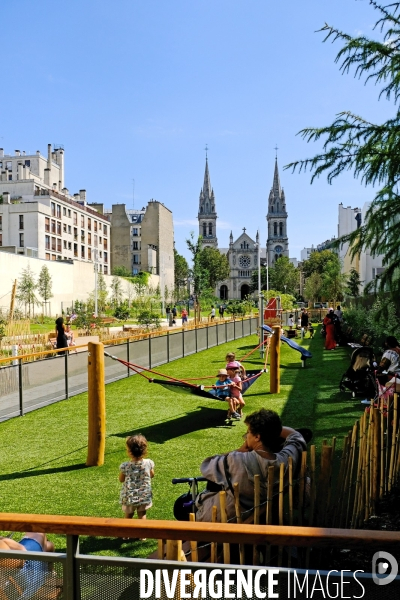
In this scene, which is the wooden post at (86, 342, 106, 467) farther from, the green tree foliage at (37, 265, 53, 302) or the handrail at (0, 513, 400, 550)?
the green tree foliage at (37, 265, 53, 302)

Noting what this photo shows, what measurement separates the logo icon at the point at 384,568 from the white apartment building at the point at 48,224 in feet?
168

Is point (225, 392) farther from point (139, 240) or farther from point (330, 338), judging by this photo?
point (139, 240)

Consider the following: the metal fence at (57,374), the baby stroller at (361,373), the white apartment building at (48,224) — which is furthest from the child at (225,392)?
the white apartment building at (48,224)

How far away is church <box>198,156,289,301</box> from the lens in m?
140

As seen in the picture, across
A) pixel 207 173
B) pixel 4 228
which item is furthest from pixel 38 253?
pixel 207 173

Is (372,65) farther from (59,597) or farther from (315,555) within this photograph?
(59,597)

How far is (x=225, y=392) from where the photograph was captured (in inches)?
401

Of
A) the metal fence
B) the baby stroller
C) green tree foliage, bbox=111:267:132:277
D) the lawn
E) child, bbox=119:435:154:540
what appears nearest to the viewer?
child, bbox=119:435:154:540

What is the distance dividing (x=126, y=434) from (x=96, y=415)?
1738mm

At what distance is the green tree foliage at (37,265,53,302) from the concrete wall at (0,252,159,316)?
0.57m

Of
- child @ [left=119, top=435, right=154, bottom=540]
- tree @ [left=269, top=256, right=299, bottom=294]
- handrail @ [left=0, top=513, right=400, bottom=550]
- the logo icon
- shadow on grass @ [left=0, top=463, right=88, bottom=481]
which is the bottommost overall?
shadow on grass @ [left=0, top=463, right=88, bottom=481]

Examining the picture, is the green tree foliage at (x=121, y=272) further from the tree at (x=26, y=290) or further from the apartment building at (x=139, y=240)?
the tree at (x=26, y=290)

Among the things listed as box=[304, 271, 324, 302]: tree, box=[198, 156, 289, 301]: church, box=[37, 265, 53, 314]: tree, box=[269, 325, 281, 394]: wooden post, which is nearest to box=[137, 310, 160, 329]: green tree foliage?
box=[37, 265, 53, 314]: tree

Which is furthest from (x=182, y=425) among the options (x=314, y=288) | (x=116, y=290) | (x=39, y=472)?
(x=314, y=288)
